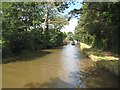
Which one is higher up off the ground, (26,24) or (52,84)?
(26,24)

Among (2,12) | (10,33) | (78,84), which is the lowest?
(78,84)

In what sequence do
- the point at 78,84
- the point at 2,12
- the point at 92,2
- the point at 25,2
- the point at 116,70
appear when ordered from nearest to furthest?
1. the point at 78,84
2. the point at 116,70
3. the point at 92,2
4. the point at 2,12
5. the point at 25,2

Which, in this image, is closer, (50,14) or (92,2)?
(92,2)

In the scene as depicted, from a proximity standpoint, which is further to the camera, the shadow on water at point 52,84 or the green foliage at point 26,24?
the green foliage at point 26,24

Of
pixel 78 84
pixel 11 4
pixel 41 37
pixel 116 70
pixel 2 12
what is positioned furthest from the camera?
pixel 41 37

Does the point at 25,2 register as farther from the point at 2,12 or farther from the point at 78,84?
the point at 78,84

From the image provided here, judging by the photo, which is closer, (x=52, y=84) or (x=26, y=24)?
(x=52, y=84)

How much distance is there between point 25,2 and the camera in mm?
32062

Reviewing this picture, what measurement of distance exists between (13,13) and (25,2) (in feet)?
13.3

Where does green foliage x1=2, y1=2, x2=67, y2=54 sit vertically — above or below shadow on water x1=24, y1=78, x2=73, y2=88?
above

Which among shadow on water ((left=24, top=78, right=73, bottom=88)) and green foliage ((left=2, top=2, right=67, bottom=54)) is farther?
green foliage ((left=2, top=2, right=67, bottom=54))

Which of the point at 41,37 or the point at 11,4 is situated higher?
the point at 11,4

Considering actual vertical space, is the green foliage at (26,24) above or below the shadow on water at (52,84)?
above

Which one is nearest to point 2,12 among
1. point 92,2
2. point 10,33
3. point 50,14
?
point 10,33
